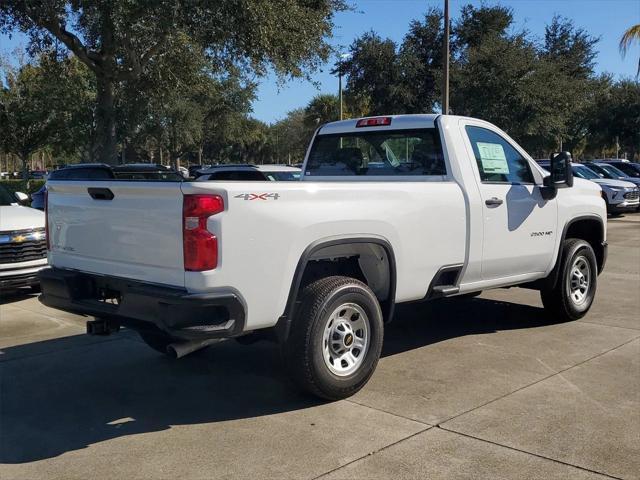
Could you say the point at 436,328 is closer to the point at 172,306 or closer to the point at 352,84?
the point at 172,306

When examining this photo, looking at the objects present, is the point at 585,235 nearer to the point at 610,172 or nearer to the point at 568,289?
the point at 568,289

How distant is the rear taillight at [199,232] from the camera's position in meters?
4.04

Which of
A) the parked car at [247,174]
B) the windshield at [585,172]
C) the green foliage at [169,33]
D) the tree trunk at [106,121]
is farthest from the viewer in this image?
the windshield at [585,172]

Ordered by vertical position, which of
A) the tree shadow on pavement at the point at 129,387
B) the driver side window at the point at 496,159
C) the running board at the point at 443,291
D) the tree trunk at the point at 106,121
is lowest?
the tree shadow on pavement at the point at 129,387

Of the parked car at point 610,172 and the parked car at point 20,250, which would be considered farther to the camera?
the parked car at point 610,172

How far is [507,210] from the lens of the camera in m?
6.15

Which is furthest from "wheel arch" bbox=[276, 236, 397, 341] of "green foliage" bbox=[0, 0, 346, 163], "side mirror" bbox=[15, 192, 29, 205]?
"green foliage" bbox=[0, 0, 346, 163]

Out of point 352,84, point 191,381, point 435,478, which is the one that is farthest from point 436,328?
point 352,84

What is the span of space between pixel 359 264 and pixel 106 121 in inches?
581

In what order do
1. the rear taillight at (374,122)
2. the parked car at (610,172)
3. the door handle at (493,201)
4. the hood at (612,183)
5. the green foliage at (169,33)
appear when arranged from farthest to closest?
the parked car at (610,172), the hood at (612,183), the green foliage at (169,33), the rear taillight at (374,122), the door handle at (493,201)

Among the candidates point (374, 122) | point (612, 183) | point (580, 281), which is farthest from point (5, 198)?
point (612, 183)

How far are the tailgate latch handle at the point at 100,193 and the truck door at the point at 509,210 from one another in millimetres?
3150

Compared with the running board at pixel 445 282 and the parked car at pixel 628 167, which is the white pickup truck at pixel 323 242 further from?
the parked car at pixel 628 167

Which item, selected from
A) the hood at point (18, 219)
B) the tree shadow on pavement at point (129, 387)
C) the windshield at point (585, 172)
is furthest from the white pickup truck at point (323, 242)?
the windshield at point (585, 172)
